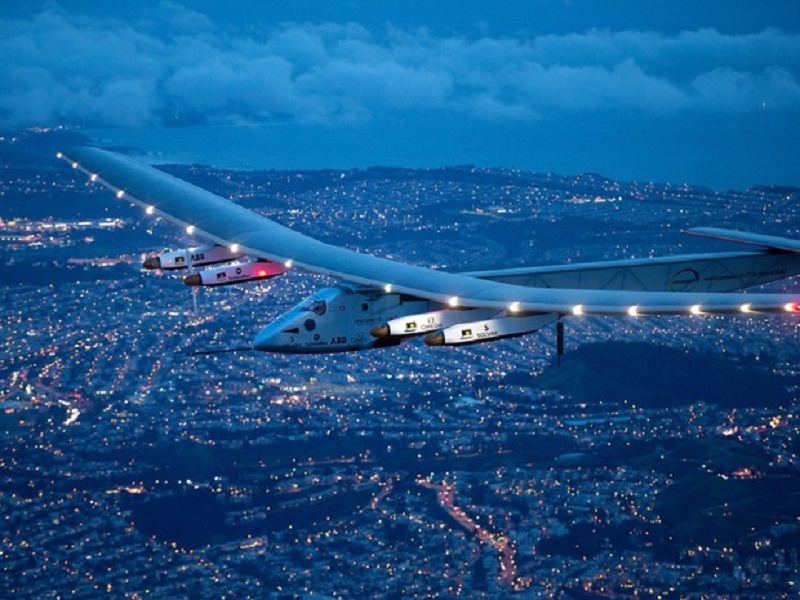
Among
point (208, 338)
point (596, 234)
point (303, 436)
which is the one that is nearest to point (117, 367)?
point (208, 338)

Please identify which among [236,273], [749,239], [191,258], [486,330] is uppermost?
[749,239]

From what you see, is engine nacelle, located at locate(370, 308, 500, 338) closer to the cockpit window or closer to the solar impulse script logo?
the cockpit window

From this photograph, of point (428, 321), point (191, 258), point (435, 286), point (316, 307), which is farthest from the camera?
point (191, 258)

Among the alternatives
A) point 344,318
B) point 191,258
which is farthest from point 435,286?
point 191,258

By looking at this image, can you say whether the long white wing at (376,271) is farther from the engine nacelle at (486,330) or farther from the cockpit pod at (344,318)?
the cockpit pod at (344,318)

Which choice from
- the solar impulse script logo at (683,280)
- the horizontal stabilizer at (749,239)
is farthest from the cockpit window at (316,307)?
the horizontal stabilizer at (749,239)

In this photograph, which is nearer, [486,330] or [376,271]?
[486,330]

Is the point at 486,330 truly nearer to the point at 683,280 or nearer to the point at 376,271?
the point at 376,271
